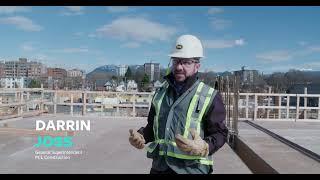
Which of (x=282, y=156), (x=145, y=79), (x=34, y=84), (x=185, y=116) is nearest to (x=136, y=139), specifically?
(x=185, y=116)

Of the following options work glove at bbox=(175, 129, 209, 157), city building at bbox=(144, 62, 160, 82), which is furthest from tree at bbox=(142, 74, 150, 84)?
work glove at bbox=(175, 129, 209, 157)

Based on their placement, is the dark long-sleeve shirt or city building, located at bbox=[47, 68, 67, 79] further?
city building, located at bbox=[47, 68, 67, 79]

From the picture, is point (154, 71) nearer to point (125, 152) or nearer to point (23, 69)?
point (125, 152)

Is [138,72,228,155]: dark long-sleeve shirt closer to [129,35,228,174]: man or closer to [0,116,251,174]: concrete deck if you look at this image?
[129,35,228,174]: man

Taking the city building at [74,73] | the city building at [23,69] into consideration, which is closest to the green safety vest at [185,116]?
the city building at [23,69]

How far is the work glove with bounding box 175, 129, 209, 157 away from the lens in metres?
1.78

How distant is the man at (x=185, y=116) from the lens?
1946 millimetres

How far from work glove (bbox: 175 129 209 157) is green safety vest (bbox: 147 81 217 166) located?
0.11 meters

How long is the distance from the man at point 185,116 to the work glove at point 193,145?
0.12ft

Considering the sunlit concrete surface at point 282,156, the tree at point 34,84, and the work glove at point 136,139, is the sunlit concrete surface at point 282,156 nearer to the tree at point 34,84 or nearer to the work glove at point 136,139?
the work glove at point 136,139

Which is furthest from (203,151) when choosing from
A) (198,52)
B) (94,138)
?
(94,138)

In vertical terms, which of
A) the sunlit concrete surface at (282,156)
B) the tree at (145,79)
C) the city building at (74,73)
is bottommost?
the sunlit concrete surface at (282,156)

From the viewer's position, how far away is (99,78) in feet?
102
